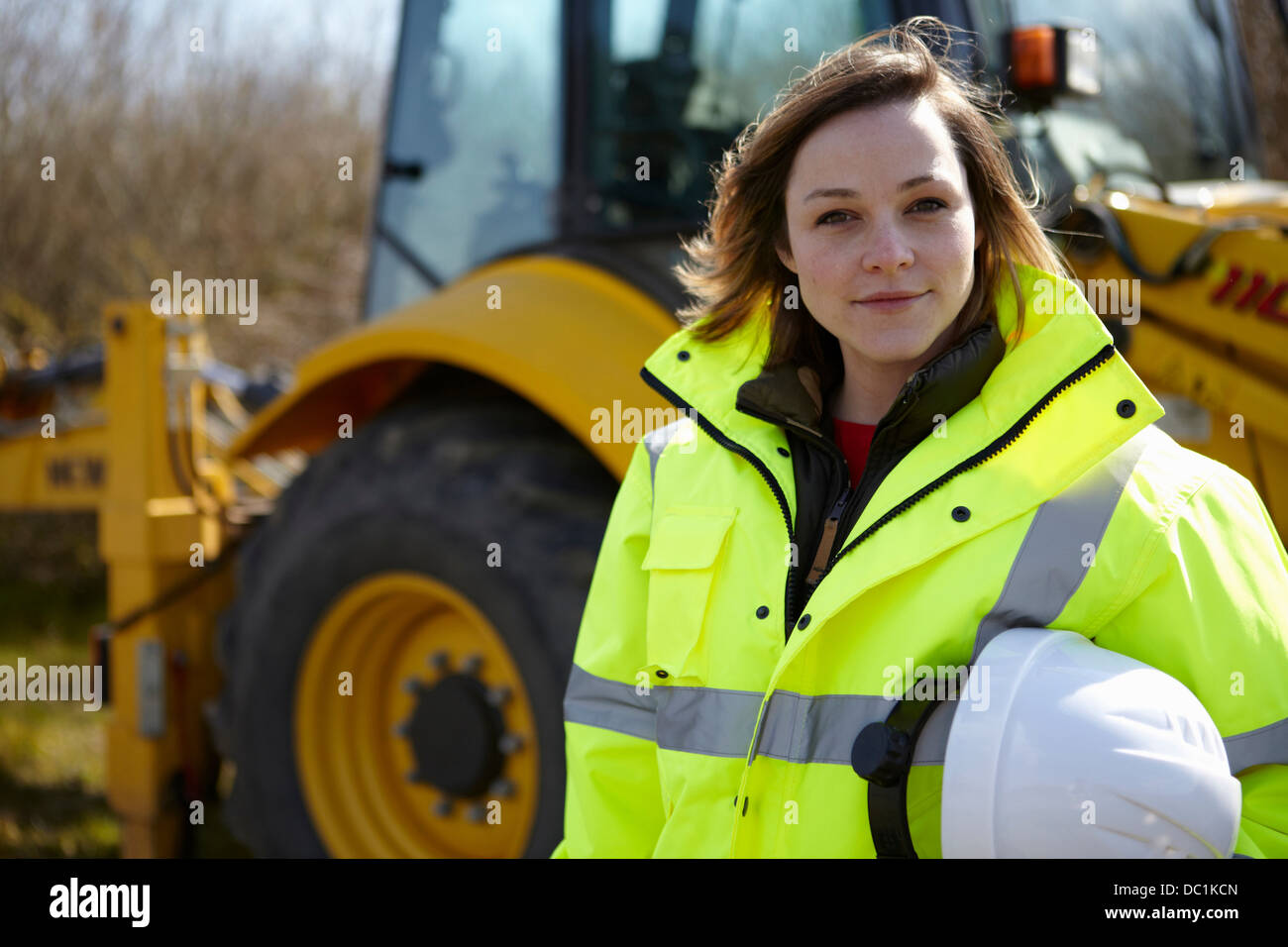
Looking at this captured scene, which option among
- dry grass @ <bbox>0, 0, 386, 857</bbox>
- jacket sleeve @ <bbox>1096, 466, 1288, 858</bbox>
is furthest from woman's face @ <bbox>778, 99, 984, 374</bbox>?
dry grass @ <bbox>0, 0, 386, 857</bbox>

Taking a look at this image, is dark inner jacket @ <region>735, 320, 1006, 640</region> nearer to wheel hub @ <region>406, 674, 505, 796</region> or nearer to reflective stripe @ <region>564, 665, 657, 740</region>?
reflective stripe @ <region>564, 665, 657, 740</region>

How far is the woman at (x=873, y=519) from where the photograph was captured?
1376mm

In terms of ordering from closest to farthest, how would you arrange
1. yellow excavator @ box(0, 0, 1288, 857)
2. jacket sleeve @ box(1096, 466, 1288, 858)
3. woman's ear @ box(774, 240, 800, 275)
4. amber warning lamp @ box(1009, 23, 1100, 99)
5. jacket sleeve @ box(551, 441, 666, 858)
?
jacket sleeve @ box(1096, 466, 1288, 858) < jacket sleeve @ box(551, 441, 666, 858) < woman's ear @ box(774, 240, 800, 275) < amber warning lamp @ box(1009, 23, 1100, 99) < yellow excavator @ box(0, 0, 1288, 857)

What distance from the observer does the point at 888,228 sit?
1.54 m

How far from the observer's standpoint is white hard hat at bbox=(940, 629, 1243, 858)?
125 cm

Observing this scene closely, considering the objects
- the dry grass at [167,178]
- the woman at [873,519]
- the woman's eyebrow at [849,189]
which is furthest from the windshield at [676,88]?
the dry grass at [167,178]

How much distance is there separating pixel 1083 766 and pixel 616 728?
0.65 meters

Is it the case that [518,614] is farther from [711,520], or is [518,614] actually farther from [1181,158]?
[1181,158]

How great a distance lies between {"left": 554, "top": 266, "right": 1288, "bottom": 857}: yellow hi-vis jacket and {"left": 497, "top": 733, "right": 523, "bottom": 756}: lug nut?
1011 mm

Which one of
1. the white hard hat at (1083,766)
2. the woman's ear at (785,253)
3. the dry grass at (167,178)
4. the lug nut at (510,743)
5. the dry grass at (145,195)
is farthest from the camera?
the dry grass at (167,178)

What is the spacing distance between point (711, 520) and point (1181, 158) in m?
2.13

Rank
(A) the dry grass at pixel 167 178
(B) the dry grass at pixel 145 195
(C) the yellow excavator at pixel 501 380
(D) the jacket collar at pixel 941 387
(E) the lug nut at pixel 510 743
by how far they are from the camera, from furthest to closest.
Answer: (A) the dry grass at pixel 167 178 < (B) the dry grass at pixel 145 195 < (E) the lug nut at pixel 510 743 < (C) the yellow excavator at pixel 501 380 < (D) the jacket collar at pixel 941 387

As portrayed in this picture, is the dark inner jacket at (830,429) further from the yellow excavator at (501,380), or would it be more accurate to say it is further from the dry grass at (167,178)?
the dry grass at (167,178)
